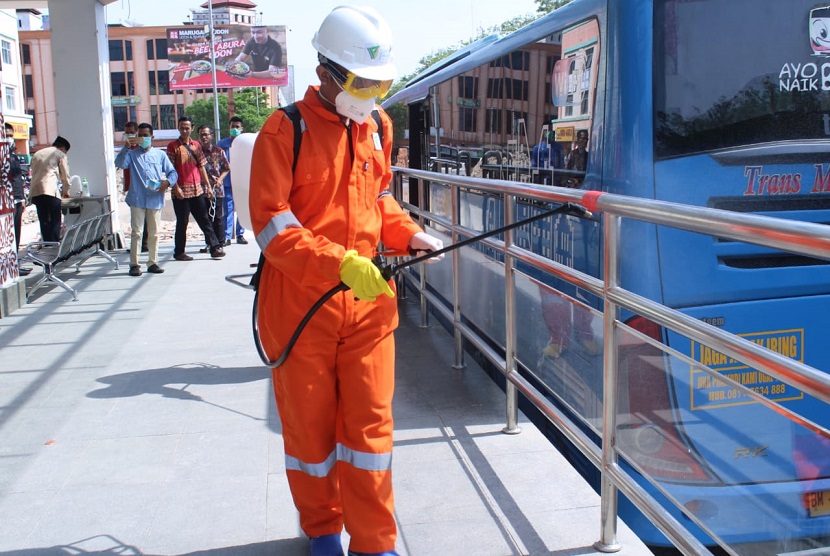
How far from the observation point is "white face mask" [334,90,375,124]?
110 inches

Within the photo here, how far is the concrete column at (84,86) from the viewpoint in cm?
1177

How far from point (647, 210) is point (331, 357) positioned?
3.83ft

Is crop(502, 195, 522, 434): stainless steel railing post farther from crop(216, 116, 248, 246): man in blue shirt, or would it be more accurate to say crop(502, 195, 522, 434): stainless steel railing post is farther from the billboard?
the billboard

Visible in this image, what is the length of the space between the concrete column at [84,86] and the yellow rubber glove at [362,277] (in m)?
10.5

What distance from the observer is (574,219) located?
453cm

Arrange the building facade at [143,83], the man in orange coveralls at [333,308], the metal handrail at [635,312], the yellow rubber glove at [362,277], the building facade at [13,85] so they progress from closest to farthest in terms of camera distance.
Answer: the metal handrail at [635,312] < the yellow rubber glove at [362,277] < the man in orange coveralls at [333,308] < the building facade at [13,85] < the building facade at [143,83]

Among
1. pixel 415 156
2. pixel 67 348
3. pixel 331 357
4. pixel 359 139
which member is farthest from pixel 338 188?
pixel 415 156

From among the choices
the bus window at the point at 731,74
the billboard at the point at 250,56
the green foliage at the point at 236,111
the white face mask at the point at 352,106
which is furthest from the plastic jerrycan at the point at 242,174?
the green foliage at the point at 236,111

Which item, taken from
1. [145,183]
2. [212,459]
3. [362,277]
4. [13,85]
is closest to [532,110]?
[212,459]

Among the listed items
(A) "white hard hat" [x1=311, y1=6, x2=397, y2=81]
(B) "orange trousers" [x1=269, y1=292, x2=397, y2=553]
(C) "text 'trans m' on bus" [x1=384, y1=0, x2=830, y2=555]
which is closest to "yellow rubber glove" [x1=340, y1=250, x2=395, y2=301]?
(B) "orange trousers" [x1=269, y1=292, x2=397, y2=553]

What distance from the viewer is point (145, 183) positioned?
9875 mm

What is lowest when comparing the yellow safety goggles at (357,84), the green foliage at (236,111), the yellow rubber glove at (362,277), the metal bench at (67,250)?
the metal bench at (67,250)

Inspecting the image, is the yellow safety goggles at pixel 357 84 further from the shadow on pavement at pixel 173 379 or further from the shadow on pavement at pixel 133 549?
the shadow on pavement at pixel 173 379

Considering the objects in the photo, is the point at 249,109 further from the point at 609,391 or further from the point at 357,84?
the point at 609,391
